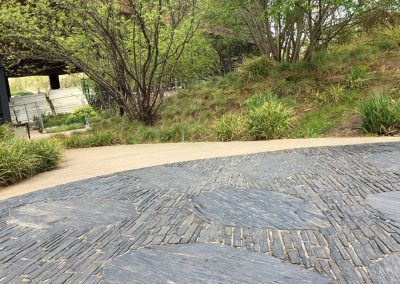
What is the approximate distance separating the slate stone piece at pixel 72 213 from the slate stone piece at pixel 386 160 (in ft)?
8.63

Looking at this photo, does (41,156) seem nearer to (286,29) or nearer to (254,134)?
(254,134)

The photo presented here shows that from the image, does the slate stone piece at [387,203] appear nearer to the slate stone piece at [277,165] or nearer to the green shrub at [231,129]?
the slate stone piece at [277,165]

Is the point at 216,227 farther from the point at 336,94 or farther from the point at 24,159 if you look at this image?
the point at 336,94

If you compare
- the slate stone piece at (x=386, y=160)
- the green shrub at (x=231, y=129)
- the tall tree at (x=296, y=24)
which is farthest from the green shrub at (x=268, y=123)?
the tall tree at (x=296, y=24)

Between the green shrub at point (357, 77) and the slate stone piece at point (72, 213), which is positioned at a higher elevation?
the green shrub at point (357, 77)

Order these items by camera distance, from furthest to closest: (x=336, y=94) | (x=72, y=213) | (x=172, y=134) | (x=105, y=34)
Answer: (x=105, y=34)
(x=172, y=134)
(x=336, y=94)
(x=72, y=213)

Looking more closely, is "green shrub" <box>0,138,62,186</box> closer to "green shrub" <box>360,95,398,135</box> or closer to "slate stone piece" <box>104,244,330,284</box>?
"slate stone piece" <box>104,244,330,284</box>

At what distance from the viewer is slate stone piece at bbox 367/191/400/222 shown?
2607 mm

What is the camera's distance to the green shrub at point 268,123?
21.9ft

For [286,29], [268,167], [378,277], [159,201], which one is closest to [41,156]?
[159,201]

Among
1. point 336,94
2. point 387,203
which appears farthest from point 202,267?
point 336,94

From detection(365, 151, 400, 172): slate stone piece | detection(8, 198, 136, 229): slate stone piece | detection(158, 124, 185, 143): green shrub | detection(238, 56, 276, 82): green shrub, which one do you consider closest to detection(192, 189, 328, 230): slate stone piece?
detection(8, 198, 136, 229): slate stone piece

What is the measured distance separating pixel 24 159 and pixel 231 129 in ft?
12.1

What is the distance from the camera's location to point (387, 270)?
192cm
